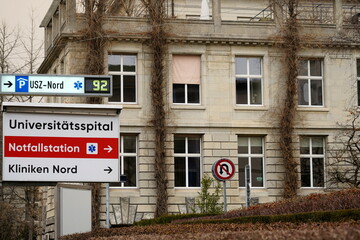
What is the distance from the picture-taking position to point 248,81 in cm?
4394

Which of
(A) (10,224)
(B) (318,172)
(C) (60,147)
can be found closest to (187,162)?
(B) (318,172)

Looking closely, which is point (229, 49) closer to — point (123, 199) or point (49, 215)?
point (123, 199)

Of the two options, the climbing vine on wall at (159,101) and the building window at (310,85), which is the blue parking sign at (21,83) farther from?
the building window at (310,85)

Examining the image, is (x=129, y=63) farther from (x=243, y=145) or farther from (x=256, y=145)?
(x=256, y=145)

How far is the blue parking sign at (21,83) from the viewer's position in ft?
53.9

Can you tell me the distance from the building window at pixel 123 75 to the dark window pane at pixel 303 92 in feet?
25.5

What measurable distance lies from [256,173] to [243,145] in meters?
1.39

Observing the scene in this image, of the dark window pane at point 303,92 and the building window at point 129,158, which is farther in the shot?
the dark window pane at point 303,92

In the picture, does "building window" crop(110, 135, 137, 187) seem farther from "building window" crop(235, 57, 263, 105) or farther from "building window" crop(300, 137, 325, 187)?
"building window" crop(300, 137, 325, 187)

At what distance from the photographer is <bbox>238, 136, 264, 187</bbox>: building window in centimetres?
4322

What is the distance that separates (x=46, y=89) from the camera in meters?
16.3

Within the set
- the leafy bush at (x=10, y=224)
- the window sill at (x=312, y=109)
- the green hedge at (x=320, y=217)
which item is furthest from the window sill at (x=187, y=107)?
Result: the green hedge at (x=320, y=217)

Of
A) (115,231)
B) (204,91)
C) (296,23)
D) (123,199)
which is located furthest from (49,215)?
(115,231)

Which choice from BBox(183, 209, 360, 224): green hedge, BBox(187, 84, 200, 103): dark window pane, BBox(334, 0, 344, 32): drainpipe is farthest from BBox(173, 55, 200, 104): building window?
BBox(183, 209, 360, 224): green hedge
